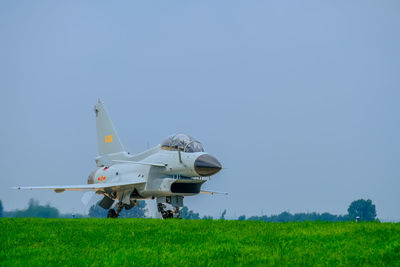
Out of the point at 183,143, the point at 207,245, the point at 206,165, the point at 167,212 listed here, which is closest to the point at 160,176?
the point at 167,212

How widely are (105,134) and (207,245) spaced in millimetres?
24825

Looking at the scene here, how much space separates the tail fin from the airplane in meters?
2.87

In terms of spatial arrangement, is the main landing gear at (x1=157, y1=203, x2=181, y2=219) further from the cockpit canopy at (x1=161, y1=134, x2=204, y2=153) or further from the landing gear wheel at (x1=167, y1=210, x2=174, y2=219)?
the cockpit canopy at (x1=161, y1=134, x2=204, y2=153)

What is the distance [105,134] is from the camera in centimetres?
3603

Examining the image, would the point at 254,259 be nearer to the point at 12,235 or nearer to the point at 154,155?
the point at 12,235

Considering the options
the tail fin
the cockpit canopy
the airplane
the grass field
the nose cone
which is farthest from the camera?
the tail fin

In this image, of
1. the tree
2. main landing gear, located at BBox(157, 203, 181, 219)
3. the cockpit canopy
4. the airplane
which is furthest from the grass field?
the tree

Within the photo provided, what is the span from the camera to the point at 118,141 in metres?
35.2

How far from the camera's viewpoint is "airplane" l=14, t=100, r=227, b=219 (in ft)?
86.1

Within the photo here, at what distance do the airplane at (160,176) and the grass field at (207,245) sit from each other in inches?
384

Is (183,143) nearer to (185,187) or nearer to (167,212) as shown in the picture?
(185,187)

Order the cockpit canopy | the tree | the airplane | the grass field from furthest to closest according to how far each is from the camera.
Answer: the tree → the cockpit canopy → the airplane → the grass field

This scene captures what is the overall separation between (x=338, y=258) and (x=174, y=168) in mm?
16998

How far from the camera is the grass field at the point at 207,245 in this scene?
34.5ft
